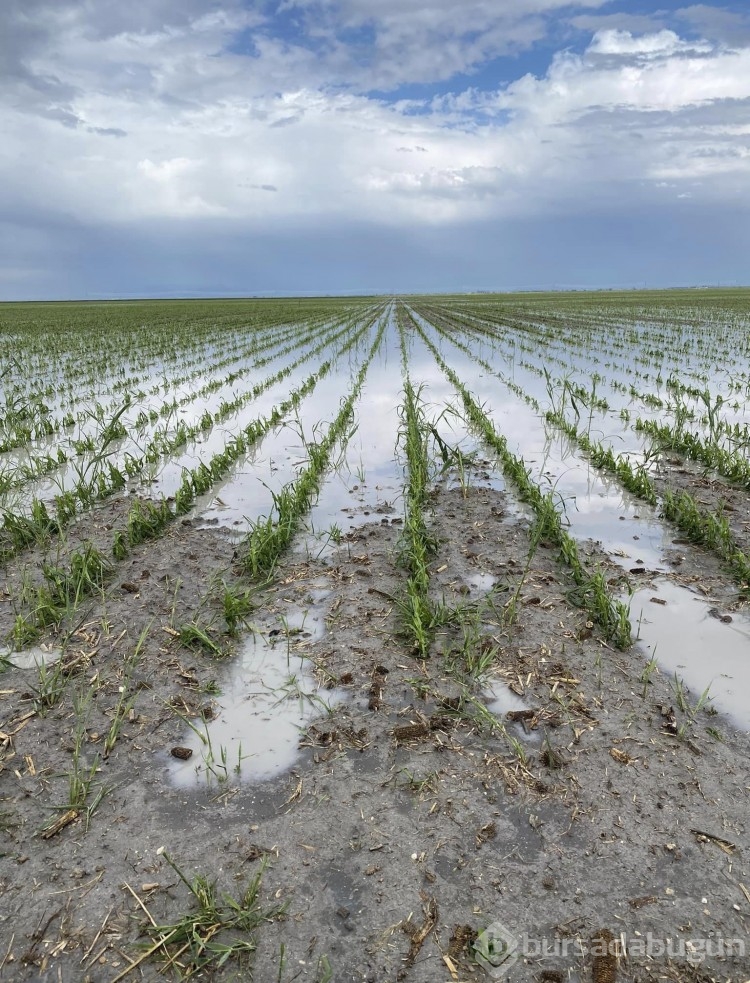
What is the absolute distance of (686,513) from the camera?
462 centimetres

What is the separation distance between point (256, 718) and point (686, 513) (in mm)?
3591

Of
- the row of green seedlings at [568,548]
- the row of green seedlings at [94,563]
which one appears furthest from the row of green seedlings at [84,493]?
the row of green seedlings at [568,548]

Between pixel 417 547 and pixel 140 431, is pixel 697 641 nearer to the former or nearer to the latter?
pixel 417 547

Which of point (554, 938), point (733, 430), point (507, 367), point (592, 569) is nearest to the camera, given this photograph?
point (554, 938)

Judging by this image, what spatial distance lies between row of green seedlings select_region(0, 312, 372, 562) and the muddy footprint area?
4.95 ft

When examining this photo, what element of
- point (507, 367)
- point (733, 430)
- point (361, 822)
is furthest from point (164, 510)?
point (507, 367)

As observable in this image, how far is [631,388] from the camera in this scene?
34.3 ft

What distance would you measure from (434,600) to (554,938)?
2045 mm

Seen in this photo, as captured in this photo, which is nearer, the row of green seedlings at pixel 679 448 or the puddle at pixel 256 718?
the puddle at pixel 256 718

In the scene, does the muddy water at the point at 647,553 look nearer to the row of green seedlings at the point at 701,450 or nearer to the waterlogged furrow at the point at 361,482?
the row of green seedlings at the point at 701,450

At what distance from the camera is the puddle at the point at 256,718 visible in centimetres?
243

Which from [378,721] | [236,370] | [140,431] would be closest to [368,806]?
[378,721]

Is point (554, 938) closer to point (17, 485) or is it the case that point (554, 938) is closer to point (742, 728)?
point (742, 728)

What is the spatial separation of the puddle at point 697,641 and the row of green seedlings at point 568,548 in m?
0.16
